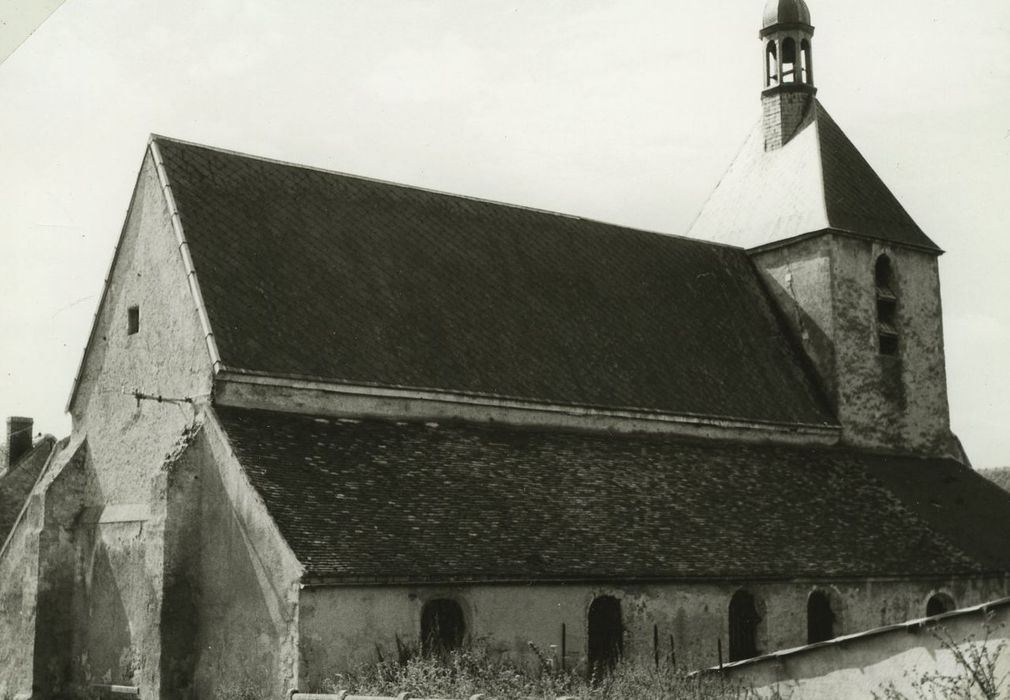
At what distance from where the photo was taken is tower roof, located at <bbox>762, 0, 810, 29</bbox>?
32.6 metres

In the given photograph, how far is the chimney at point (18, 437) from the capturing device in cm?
4075

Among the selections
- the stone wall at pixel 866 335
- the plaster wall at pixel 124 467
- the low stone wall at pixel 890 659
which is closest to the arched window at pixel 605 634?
the low stone wall at pixel 890 659

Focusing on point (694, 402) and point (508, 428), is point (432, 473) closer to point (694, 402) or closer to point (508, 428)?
point (508, 428)

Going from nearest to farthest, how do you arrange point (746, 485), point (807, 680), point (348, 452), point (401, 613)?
point (807, 680), point (401, 613), point (348, 452), point (746, 485)

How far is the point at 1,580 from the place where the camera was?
23.1m

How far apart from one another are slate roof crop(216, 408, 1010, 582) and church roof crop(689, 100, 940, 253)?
608cm

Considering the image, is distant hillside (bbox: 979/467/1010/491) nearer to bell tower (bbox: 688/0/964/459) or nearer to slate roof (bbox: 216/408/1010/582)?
bell tower (bbox: 688/0/964/459)

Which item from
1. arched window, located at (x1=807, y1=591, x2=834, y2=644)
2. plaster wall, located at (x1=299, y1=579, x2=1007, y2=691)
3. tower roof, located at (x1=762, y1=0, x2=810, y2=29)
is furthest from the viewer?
tower roof, located at (x1=762, y1=0, x2=810, y2=29)

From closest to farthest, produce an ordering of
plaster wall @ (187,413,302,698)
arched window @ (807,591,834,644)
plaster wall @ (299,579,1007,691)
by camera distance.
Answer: plaster wall @ (299,579,1007,691) → plaster wall @ (187,413,302,698) → arched window @ (807,591,834,644)

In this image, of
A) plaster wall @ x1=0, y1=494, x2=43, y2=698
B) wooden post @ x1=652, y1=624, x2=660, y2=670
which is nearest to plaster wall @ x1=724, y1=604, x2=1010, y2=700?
wooden post @ x1=652, y1=624, x2=660, y2=670

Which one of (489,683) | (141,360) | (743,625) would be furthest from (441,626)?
(141,360)

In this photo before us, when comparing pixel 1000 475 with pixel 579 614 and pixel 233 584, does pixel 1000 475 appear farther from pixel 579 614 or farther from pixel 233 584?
pixel 233 584

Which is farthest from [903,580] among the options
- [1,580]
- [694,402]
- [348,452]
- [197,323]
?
[1,580]

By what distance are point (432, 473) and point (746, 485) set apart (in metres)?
7.35
